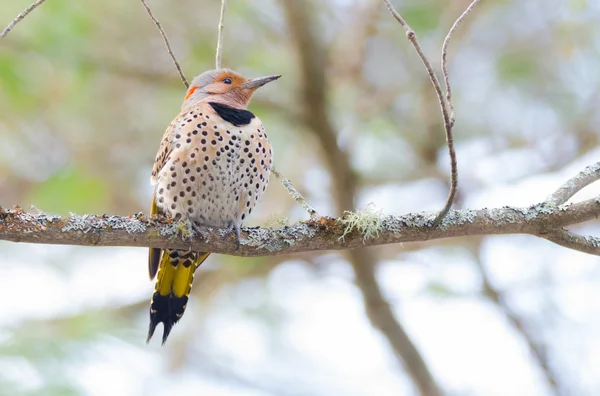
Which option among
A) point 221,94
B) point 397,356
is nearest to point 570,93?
point 397,356

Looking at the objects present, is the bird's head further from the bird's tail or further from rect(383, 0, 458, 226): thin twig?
rect(383, 0, 458, 226): thin twig

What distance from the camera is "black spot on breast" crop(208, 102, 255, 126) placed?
363cm

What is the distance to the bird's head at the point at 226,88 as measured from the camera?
3992 mm

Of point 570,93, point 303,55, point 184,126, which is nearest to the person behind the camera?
point 184,126

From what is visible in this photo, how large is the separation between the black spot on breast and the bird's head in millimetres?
195

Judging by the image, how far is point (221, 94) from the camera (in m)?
4.02

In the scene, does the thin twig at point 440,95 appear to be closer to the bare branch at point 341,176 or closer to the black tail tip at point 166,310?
the black tail tip at point 166,310

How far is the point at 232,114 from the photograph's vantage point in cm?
369

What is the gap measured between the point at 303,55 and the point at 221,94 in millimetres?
866

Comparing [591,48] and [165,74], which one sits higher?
[591,48]

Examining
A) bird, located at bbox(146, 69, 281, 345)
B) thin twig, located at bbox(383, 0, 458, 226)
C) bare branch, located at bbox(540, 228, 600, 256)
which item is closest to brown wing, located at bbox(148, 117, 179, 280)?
bird, located at bbox(146, 69, 281, 345)

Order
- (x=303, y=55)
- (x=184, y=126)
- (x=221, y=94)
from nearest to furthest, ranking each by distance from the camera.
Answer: (x=184, y=126) < (x=221, y=94) < (x=303, y=55)

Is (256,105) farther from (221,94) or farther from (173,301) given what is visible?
(173,301)

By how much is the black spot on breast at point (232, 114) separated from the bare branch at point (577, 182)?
1.52 m
